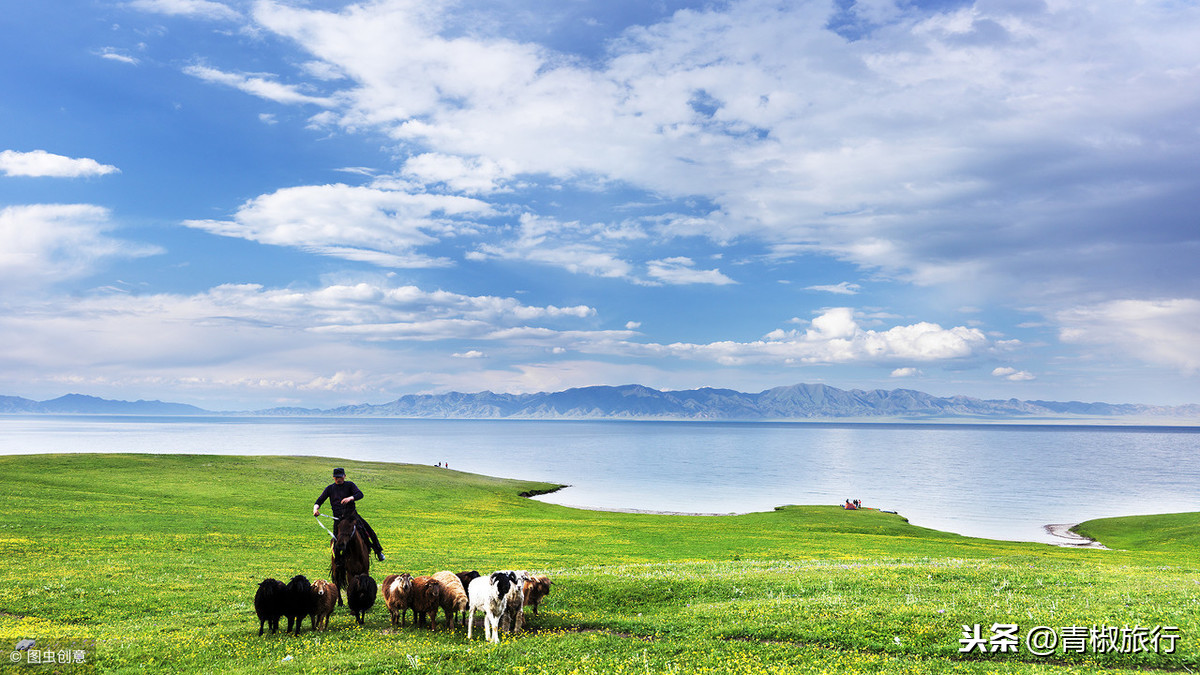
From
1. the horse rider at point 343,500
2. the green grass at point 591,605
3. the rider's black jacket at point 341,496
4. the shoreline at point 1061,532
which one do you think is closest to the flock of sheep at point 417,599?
the green grass at point 591,605

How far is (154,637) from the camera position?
17016 mm

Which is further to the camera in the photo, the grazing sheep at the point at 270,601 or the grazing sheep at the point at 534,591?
the grazing sheep at the point at 534,591

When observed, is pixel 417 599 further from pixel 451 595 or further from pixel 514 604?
pixel 514 604

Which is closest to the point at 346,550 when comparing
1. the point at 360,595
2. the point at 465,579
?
the point at 360,595

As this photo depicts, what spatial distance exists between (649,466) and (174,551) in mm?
149305

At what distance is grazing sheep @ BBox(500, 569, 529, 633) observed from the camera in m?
17.0

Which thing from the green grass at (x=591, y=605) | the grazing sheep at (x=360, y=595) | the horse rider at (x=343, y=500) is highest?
the horse rider at (x=343, y=500)

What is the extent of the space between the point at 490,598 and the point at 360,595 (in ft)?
14.9

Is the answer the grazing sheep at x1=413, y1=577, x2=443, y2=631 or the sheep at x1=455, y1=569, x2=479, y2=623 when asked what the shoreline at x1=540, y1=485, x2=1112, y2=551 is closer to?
the sheep at x1=455, y1=569, x2=479, y2=623

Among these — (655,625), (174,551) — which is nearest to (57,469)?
(174,551)

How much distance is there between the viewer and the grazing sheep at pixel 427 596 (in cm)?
1772

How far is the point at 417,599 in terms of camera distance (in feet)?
59.1

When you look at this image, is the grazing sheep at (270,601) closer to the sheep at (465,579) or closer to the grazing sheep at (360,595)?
the grazing sheep at (360,595)

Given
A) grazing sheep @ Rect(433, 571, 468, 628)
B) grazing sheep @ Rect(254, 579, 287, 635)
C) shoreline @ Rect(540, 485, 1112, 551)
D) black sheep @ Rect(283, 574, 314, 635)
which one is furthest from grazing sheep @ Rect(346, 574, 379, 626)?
shoreline @ Rect(540, 485, 1112, 551)
